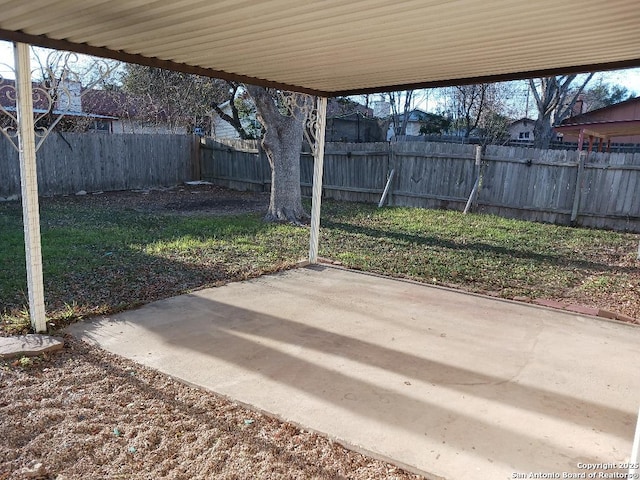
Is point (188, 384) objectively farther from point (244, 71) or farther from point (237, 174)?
point (237, 174)

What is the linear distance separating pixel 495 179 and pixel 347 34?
8.00m

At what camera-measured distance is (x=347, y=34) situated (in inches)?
125

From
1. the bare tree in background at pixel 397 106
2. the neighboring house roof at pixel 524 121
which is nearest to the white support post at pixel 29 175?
the bare tree in background at pixel 397 106

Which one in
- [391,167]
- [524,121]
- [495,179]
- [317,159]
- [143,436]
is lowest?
[143,436]

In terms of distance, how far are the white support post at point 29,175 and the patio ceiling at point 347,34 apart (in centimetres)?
20

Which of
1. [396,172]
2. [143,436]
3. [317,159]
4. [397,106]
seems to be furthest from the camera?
[397,106]

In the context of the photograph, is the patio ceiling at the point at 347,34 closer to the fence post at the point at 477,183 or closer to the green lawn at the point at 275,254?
the green lawn at the point at 275,254

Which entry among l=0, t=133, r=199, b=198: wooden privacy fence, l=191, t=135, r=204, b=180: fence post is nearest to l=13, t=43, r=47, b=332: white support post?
l=0, t=133, r=199, b=198: wooden privacy fence

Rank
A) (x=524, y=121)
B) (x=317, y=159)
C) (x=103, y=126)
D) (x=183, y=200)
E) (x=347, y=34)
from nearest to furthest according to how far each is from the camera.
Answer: (x=347, y=34) < (x=317, y=159) < (x=183, y=200) < (x=103, y=126) < (x=524, y=121)

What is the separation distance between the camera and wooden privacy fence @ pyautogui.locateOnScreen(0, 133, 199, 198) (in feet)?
36.2

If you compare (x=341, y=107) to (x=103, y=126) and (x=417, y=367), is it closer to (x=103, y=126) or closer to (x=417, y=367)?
(x=103, y=126)

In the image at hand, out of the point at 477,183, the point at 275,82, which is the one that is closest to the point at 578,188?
the point at 477,183

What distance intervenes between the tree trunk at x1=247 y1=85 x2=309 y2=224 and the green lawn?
0.53m

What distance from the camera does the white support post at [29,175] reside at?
127 inches
